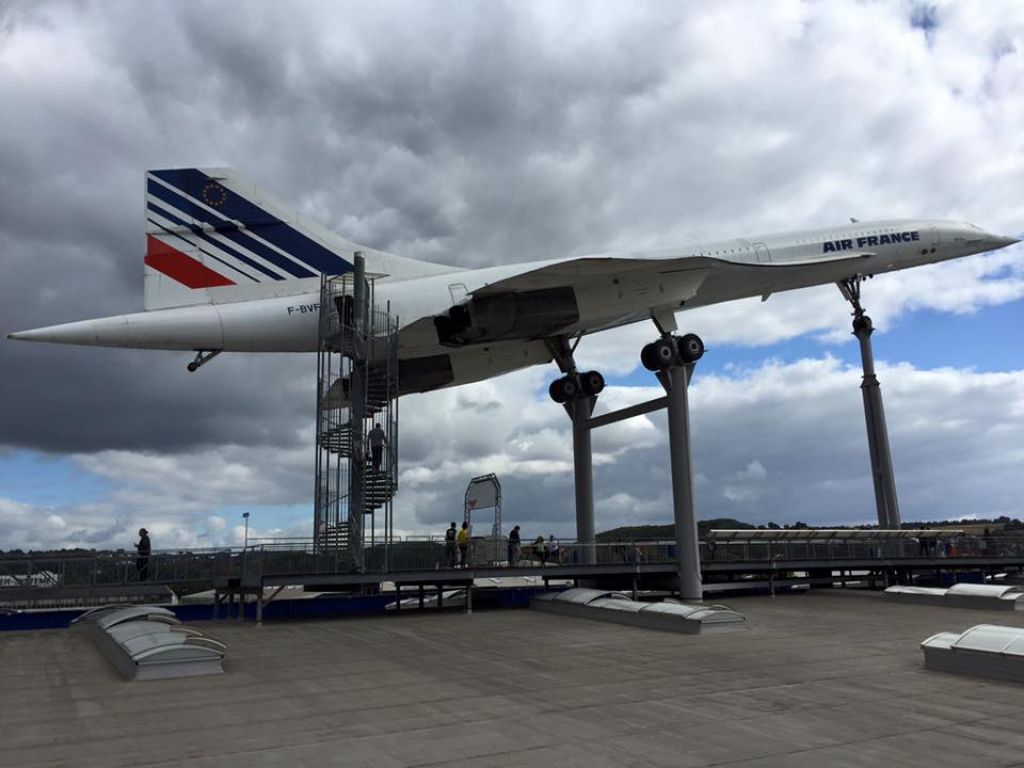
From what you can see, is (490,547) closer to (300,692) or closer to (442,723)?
(300,692)

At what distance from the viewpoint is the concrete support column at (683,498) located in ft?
69.5

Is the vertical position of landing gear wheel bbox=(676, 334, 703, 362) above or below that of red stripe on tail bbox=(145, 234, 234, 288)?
below

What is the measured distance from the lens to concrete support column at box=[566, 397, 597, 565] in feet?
79.1

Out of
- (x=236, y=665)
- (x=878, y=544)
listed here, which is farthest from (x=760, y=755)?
(x=878, y=544)

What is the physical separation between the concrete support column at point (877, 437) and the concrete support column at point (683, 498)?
1329 cm

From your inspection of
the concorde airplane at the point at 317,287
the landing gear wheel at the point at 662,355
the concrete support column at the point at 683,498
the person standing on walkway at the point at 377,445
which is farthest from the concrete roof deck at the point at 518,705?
the landing gear wheel at the point at 662,355

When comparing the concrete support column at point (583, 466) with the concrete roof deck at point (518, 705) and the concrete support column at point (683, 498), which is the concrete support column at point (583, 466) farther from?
the concrete roof deck at point (518, 705)

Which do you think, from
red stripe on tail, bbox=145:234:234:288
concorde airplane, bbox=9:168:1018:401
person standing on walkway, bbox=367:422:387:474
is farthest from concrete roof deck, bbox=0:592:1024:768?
red stripe on tail, bbox=145:234:234:288

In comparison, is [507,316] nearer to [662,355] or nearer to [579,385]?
[662,355]

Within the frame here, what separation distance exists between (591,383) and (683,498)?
5.35 metres

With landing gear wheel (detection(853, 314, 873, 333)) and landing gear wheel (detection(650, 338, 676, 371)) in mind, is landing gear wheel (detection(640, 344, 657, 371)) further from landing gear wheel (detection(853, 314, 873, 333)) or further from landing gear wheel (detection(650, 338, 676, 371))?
landing gear wheel (detection(853, 314, 873, 333))

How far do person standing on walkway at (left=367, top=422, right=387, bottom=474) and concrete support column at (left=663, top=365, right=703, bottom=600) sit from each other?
807 centimetres

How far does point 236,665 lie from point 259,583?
5359 mm

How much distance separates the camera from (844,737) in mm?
7305
